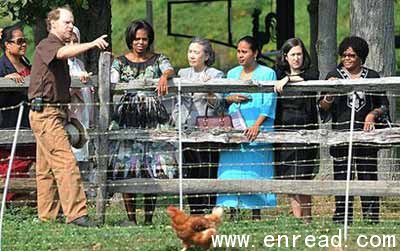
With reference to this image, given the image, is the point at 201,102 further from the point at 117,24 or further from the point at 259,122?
the point at 117,24

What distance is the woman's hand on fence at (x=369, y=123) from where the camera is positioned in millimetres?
9703

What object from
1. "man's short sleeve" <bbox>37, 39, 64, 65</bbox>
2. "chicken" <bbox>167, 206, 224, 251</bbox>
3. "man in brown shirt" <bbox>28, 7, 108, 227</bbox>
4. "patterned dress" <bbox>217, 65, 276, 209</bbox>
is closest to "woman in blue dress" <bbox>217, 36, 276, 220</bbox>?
"patterned dress" <bbox>217, 65, 276, 209</bbox>

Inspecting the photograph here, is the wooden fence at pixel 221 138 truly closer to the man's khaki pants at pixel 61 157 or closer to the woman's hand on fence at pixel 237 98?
the woman's hand on fence at pixel 237 98

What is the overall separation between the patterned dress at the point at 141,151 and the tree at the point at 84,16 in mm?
2143

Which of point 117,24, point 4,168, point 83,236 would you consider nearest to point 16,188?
point 4,168

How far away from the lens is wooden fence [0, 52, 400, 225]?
→ 9.61m

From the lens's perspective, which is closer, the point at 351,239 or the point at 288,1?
the point at 351,239

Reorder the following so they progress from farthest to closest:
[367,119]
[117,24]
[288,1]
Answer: [117,24], [288,1], [367,119]

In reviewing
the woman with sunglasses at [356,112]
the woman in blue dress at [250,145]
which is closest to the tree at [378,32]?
the woman with sunglasses at [356,112]

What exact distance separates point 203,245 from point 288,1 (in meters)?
10.7

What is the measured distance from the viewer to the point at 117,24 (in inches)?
1373

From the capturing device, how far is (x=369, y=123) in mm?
9703

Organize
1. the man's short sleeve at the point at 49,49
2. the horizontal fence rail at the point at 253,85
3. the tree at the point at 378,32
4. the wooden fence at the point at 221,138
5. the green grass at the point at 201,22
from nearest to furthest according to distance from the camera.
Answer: the man's short sleeve at the point at 49,49 < the horizontal fence rail at the point at 253,85 < the wooden fence at the point at 221,138 < the tree at the point at 378,32 < the green grass at the point at 201,22

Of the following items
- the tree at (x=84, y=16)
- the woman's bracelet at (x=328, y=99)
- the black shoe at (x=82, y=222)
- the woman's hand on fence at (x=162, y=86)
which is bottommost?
the black shoe at (x=82, y=222)
